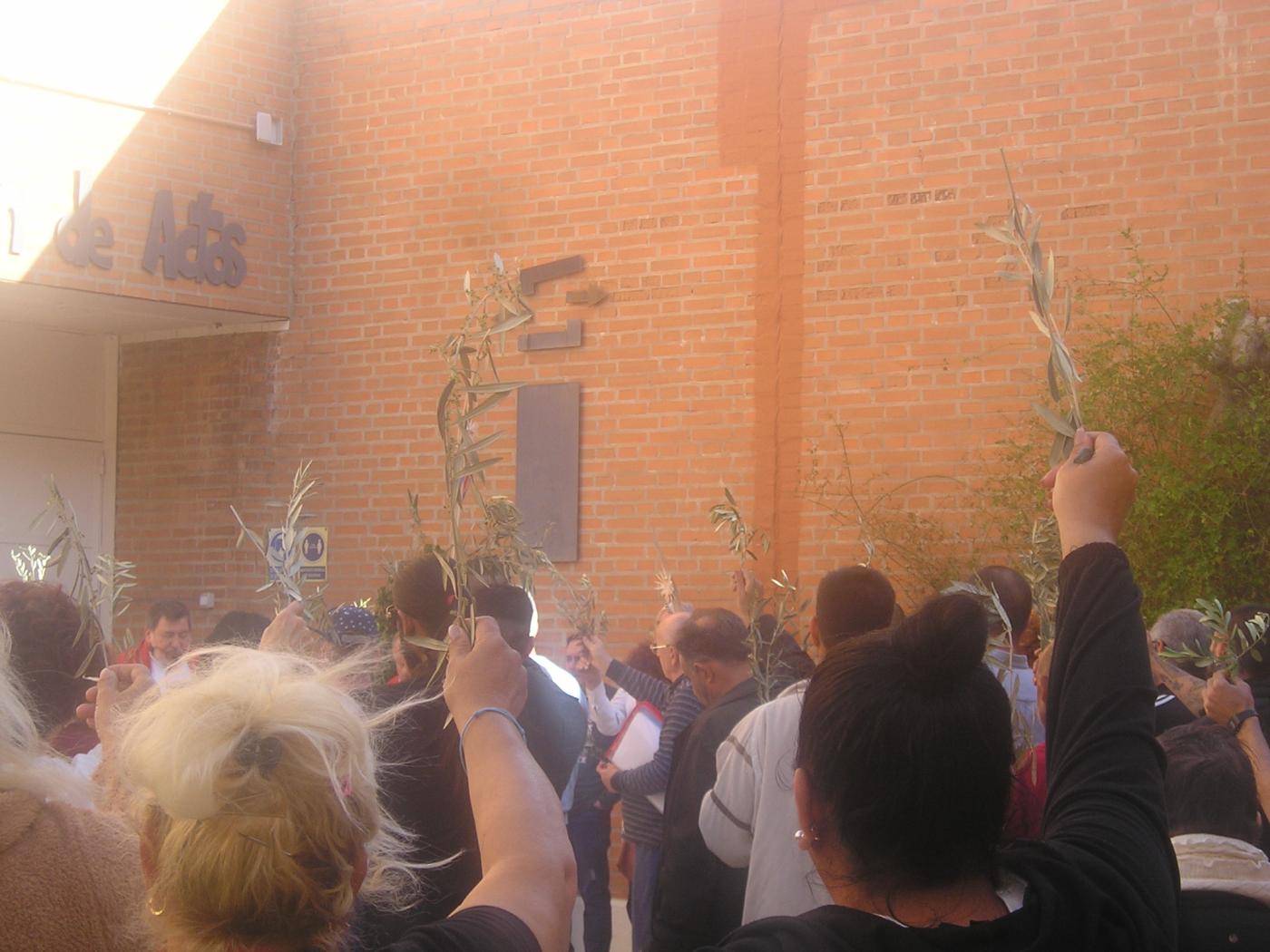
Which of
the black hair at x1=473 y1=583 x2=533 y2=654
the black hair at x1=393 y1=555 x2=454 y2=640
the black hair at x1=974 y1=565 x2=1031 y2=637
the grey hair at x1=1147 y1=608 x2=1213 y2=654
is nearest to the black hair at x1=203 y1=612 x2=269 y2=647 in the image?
the black hair at x1=473 y1=583 x2=533 y2=654

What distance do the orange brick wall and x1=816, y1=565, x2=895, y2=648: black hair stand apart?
413 centimetres

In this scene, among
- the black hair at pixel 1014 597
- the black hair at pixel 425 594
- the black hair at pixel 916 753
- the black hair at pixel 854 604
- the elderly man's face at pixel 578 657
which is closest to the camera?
the black hair at pixel 916 753

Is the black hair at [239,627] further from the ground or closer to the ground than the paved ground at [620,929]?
further from the ground

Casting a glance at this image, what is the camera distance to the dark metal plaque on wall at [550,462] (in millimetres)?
9000

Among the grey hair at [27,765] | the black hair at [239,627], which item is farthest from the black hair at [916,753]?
the black hair at [239,627]

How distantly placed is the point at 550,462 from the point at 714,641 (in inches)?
185

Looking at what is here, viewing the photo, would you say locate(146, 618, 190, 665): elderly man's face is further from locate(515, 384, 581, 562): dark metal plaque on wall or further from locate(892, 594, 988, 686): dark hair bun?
locate(892, 594, 988, 686): dark hair bun

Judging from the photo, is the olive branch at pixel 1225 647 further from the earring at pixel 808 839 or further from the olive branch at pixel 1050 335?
the earring at pixel 808 839

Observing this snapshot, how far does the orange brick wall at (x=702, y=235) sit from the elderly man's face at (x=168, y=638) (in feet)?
8.45

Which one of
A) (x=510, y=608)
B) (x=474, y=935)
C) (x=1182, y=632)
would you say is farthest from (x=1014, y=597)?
(x=474, y=935)

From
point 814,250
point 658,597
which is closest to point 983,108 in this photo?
point 814,250

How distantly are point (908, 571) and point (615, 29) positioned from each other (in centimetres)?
413

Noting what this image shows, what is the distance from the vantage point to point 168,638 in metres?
7.08

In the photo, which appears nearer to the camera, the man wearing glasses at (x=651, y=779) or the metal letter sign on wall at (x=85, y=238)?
the man wearing glasses at (x=651, y=779)
